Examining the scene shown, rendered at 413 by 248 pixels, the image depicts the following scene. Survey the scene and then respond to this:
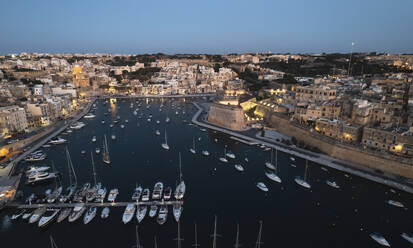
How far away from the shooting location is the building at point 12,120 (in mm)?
20531

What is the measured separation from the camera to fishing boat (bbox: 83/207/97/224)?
1099cm

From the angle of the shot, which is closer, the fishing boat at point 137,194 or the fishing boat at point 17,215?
the fishing boat at point 17,215

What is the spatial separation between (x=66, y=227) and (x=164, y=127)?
15.3 metres

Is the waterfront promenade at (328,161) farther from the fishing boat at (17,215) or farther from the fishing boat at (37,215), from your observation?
the fishing boat at (17,215)

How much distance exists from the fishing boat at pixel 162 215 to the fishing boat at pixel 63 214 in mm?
4124

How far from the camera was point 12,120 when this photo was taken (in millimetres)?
21156

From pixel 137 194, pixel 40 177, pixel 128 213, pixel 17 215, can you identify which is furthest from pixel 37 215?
pixel 137 194

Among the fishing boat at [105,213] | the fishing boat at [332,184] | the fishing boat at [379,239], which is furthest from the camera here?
the fishing boat at [332,184]

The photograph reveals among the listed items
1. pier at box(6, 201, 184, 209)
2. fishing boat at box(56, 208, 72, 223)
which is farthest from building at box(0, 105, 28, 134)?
fishing boat at box(56, 208, 72, 223)

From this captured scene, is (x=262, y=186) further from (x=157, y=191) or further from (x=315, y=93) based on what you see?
(x=315, y=93)

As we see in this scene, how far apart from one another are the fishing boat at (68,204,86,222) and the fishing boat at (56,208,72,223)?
199 mm

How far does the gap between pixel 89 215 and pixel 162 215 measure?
3.27m

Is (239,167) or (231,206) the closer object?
(231,206)

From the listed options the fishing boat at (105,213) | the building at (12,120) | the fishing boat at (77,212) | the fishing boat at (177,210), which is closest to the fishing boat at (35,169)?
the fishing boat at (77,212)
